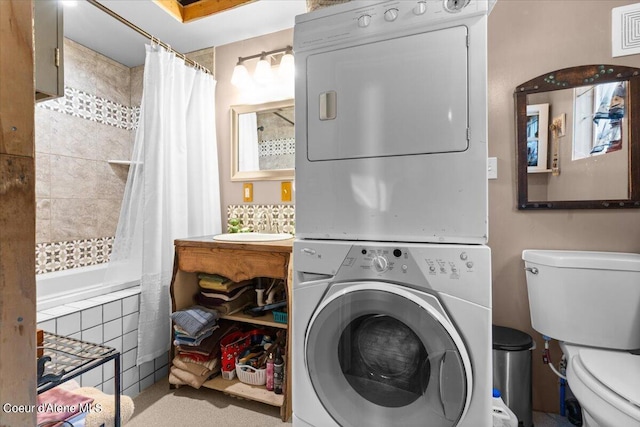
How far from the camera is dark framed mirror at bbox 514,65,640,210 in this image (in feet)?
4.76

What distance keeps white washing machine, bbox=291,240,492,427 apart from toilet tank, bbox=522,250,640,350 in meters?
0.69

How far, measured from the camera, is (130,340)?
180cm

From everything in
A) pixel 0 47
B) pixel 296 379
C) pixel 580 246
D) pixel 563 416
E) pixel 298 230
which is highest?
pixel 0 47

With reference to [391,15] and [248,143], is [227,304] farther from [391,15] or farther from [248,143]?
[391,15]

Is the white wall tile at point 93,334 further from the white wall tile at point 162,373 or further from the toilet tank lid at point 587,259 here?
the toilet tank lid at point 587,259

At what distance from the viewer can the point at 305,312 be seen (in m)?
1.21

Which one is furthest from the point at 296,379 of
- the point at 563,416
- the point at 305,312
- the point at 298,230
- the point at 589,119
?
the point at 589,119

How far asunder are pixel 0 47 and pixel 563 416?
2387 mm

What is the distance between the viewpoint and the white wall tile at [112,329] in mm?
1668

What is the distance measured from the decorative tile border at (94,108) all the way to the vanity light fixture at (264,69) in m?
0.90

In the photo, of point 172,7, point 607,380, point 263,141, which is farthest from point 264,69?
point 607,380

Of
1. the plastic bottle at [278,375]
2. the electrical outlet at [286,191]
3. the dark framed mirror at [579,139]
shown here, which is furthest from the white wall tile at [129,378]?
the dark framed mirror at [579,139]

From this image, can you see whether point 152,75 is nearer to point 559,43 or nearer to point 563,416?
point 559,43

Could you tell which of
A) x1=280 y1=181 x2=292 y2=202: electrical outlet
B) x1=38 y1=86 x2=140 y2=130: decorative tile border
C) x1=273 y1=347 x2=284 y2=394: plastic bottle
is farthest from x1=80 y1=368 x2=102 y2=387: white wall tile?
x1=38 y1=86 x2=140 y2=130: decorative tile border
